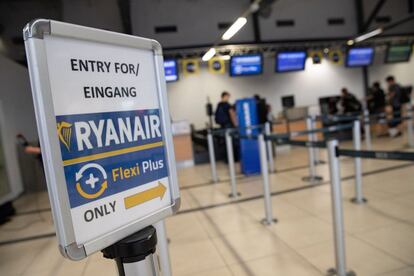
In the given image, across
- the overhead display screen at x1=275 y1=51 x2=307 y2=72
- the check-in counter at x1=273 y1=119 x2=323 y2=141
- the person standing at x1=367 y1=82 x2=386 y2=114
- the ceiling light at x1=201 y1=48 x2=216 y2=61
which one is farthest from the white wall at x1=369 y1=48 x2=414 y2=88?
the ceiling light at x1=201 y1=48 x2=216 y2=61

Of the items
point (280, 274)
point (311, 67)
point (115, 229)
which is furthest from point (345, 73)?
point (115, 229)

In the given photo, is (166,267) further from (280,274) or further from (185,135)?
(185,135)

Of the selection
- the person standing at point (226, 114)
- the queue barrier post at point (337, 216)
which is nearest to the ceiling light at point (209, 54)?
the person standing at point (226, 114)

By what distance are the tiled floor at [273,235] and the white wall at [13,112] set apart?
155 cm

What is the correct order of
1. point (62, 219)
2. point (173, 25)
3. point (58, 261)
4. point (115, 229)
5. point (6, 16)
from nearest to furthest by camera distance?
point (62, 219) → point (115, 229) → point (58, 261) → point (6, 16) → point (173, 25)

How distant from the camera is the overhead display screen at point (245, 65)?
786cm

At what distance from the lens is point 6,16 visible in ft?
23.4

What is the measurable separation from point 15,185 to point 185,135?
387 cm

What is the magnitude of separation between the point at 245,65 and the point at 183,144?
2.87 metres

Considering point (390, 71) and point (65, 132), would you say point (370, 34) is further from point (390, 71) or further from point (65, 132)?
point (65, 132)

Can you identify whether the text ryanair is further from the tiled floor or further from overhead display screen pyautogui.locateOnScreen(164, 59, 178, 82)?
overhead display screen pyautogui.locateOnScreen(164, 59, 178, 82)

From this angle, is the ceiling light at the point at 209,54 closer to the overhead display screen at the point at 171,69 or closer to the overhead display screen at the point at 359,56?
the overhead display screen at the point at 171,69

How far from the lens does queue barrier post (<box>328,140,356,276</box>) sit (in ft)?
6.53

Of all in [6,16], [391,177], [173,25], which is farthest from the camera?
[173,25]
